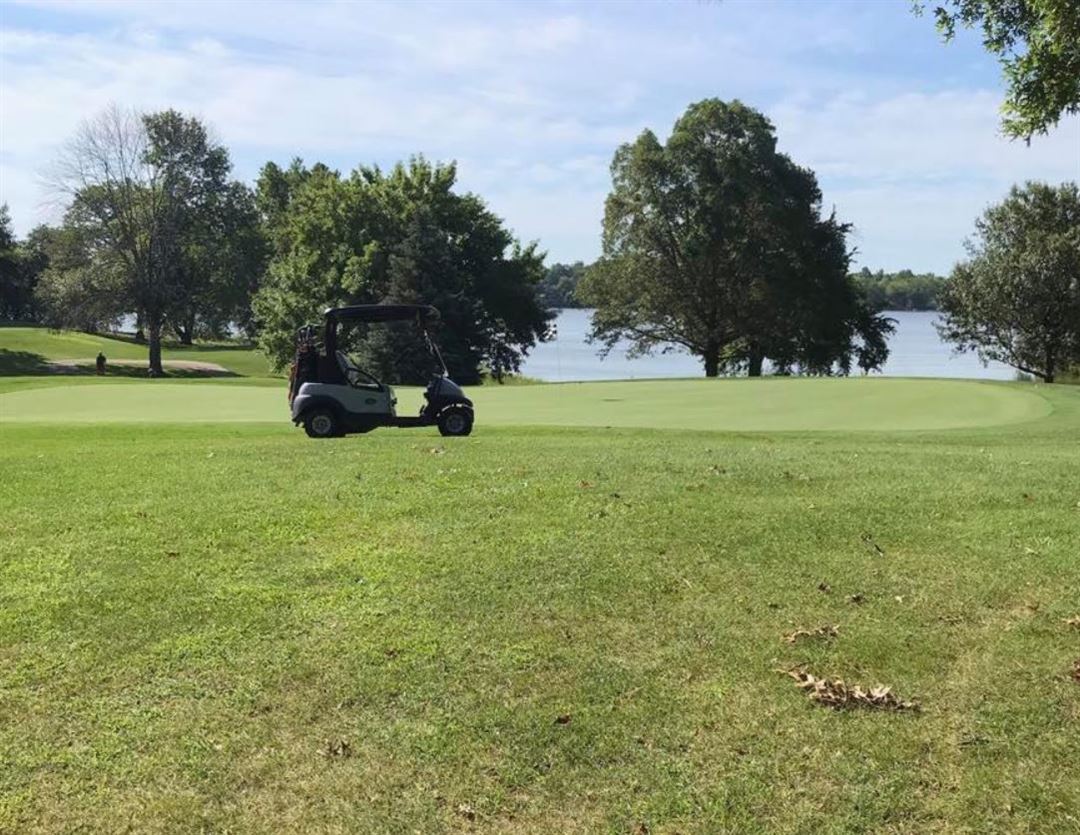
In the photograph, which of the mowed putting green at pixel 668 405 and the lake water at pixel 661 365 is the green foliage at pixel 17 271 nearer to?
the lake water at pixel 661 365

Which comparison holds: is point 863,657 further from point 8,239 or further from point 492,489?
point 8,239

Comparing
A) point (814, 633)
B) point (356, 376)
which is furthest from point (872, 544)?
point (356, 376)

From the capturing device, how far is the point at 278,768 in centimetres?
376

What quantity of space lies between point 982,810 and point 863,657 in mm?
1263

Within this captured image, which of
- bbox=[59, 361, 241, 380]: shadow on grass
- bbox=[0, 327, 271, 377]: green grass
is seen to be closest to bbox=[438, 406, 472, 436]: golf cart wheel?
bbox=[59, 361, 241, 380]: shadow on grass

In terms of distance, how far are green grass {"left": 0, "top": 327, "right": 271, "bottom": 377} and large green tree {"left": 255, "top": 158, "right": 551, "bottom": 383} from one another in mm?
10418

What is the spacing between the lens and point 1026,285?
45.4 m

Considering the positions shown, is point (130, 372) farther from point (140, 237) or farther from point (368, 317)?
point (368, 317)

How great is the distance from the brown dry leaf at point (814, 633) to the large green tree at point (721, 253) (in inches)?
1671

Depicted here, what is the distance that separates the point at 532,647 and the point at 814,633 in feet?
4.76

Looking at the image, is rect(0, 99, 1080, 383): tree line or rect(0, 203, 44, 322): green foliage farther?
rect(0, 203, 44, 322): green foliage

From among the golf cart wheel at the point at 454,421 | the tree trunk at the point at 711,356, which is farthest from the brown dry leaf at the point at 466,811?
the tree trunk at the point at 711,356

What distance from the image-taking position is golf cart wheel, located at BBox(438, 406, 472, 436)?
14.3m

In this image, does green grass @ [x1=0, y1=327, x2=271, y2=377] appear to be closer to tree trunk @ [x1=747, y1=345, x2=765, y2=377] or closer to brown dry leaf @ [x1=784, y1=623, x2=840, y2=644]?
tree trunk @ [x1=747, y1=345, x2=765, y2=377]
